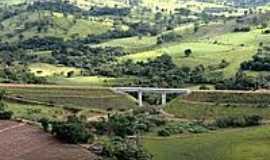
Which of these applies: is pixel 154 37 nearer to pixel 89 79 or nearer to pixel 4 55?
pixel 4 55

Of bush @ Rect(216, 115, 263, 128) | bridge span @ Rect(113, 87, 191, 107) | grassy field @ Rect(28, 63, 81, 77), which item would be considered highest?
grassy field @ Rect(28, 63, 81, 77)

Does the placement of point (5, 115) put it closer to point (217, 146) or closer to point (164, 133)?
point (164, 133)

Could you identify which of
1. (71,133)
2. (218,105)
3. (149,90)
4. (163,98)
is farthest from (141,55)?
(71,133)

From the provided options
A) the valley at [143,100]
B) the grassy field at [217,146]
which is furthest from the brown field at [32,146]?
the grassy field at [217,146]

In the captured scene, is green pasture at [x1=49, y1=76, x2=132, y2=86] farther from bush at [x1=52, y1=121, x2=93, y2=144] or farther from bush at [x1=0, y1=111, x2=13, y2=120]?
bush at [x1=52, y1=121, x2=93, y2=144]

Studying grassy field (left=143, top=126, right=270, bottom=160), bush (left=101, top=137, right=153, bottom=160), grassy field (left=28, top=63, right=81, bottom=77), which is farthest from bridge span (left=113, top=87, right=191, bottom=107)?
bush (left=101, top=137, right=153, bottom=160)

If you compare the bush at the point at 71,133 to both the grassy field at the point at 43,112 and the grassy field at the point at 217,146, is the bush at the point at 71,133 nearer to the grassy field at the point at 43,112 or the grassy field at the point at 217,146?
the grassy field at the point at 217,146
